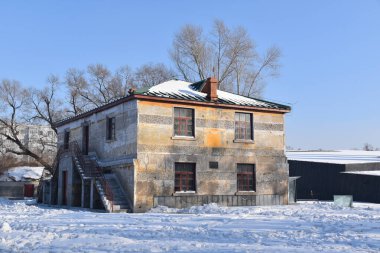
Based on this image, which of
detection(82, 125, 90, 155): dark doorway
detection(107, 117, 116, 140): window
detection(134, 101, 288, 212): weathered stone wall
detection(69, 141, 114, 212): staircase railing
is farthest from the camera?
detection(82, 125, 90, 155): dark doorway

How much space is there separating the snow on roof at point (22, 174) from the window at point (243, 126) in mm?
31401

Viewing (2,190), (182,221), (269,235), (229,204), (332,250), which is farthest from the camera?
(2,190)

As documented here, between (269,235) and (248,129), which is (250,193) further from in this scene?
(269,235)

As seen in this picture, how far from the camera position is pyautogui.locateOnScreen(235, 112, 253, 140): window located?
2836 cm

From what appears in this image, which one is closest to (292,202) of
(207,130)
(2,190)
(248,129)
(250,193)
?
(250,193)

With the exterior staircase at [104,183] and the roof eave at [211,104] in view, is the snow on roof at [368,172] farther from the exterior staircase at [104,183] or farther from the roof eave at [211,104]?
the exterior staircase at [104,183]

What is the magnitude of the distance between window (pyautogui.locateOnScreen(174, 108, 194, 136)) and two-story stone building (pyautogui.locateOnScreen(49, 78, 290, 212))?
0.06 meters

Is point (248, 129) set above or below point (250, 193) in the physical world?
above

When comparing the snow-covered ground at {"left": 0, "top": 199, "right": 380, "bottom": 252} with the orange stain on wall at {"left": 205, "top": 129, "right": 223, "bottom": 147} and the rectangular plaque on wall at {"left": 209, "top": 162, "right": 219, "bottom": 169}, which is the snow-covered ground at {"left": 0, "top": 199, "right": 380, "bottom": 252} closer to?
the rectangular plaque on wall at {"left": 209, "top": 162, "right": 219, "bottom": 169}

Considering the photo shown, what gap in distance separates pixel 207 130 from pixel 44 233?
14521mm

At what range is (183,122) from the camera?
2661 centimetres

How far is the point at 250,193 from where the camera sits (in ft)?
91.9

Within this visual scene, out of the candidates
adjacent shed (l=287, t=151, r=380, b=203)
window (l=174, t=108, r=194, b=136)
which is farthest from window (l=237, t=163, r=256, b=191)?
adjacent shed (l=287, t=151, r=380, b=203)

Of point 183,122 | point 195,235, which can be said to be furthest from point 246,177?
point 195,235
